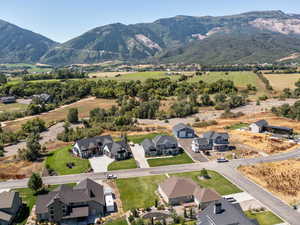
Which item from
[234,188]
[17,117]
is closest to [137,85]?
[17,117]

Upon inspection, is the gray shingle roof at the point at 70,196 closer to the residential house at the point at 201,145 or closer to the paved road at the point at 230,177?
the paved road at the point at 230,177

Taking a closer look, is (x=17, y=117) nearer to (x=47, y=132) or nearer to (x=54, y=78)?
(x=47, y=132)

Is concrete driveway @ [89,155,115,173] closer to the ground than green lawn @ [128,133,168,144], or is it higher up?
closer to the ground

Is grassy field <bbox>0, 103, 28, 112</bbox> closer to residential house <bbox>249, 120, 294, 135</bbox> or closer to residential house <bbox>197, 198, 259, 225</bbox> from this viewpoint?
residential house <bbox>249, 120, 294, 135</bbox>

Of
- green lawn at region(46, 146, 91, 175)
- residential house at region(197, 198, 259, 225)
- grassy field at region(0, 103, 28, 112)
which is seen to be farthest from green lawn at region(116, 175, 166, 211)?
grassy field at region(0, 103, 28, 112)

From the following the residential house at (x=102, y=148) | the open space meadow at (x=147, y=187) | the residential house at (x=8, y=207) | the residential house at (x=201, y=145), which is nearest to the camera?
the residential house at (x=8, y=207)

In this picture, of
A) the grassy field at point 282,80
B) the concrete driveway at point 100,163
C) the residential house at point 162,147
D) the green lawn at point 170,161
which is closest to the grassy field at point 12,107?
the concrete driveway at point 100,163

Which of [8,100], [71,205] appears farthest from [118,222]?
[8,100]
